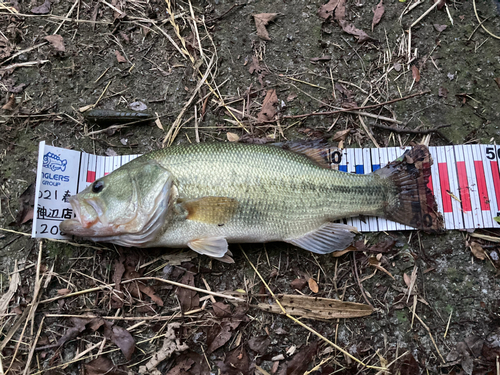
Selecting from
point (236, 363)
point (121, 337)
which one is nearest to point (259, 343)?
point (236, 363)

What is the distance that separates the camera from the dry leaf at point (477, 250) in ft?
10.7

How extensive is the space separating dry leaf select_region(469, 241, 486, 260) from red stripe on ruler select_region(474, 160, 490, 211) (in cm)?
40

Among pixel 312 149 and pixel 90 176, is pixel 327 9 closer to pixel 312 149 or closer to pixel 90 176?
pixel 312 149

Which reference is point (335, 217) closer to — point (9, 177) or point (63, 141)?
point (63, 141)

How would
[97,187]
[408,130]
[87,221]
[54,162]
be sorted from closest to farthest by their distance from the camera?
[87,221] → [97,187] → [54,162] → [408,130]

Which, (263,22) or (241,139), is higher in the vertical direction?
(263,22)

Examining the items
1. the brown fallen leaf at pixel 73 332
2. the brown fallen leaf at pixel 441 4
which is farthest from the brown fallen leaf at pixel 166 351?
the brown fallen leaf at pixel 441 4

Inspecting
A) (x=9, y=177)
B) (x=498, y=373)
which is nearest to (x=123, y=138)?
(x=9, y=177)

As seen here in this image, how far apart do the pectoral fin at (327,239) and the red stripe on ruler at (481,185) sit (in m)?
1.49

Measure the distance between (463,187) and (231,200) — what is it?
103 inches

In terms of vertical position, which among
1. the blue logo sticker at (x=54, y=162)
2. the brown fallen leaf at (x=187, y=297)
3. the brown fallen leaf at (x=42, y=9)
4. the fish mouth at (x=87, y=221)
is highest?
the brown fallen leaf at (x=42, y=9)

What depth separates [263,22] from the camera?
3.69 meters

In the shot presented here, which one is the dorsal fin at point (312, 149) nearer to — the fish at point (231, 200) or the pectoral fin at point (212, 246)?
the fish at point (231, 200)

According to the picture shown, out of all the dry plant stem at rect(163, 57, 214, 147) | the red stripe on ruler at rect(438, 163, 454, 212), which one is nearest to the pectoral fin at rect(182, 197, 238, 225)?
the dry plant stem at rect(163, 57, 214, 147)
